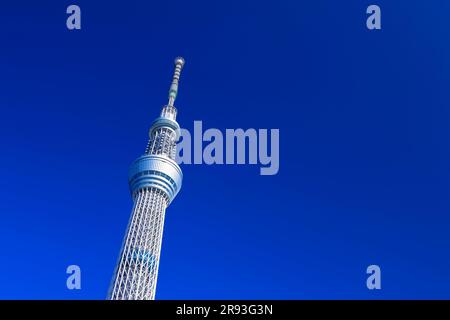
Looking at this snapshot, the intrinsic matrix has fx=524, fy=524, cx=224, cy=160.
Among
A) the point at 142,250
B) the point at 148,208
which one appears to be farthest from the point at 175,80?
the point at 142,250

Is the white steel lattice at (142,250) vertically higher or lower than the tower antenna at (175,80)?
lower

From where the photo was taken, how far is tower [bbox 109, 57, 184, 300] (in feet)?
288

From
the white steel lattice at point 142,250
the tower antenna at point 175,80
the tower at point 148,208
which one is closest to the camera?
the white steel lattice at point 142,250

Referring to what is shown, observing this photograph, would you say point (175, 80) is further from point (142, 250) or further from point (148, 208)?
point (142, 250)

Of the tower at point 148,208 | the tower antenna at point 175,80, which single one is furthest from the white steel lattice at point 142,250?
the tower antenna at point 175,80

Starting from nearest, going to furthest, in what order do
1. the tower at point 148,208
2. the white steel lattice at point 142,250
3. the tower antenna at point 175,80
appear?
the white steel lattice at point 142,250 < the tower at point 148,208 < the tower antenna at point 175,80

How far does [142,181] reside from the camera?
103 meters

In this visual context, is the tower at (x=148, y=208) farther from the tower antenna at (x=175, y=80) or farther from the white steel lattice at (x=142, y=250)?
the tower antenna at (x=175, y=80)

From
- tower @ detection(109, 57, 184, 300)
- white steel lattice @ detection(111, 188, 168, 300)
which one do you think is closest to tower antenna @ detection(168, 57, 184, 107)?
tower @ detection(109, 57, 184, 300)

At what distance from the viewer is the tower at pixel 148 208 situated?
87875mm

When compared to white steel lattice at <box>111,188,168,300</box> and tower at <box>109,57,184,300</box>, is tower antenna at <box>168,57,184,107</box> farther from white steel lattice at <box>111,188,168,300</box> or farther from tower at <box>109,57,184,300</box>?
white steel lattice at <box>111,188,168,300</box>
